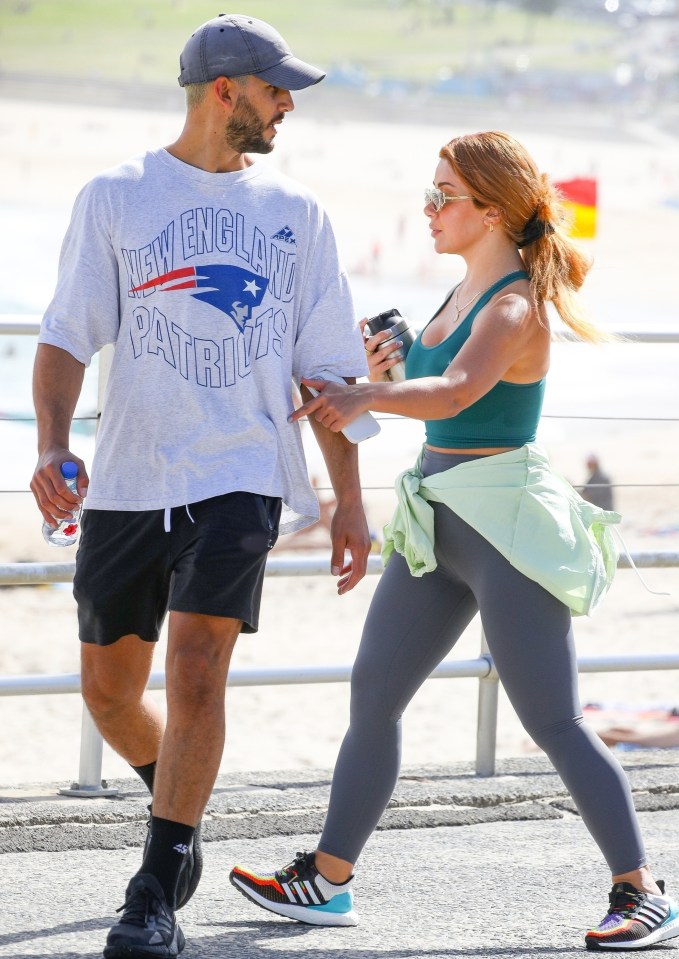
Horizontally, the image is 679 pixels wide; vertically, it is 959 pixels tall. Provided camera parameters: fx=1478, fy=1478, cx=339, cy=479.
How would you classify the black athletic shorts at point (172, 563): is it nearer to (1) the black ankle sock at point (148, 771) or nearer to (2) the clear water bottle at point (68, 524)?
(2) the clear water bottle at point (68, 524)

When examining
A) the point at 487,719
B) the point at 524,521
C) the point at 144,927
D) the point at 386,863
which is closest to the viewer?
the point at 144,927

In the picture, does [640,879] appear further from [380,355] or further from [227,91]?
[227,91]

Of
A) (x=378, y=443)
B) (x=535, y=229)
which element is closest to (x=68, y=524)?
(x=535, y=229)

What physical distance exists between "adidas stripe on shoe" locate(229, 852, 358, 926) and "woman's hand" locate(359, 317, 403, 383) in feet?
3.59

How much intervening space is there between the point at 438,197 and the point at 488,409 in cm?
49

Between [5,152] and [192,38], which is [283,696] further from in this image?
[5,152]

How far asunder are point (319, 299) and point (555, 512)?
2.23 feet

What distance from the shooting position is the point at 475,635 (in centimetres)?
1380

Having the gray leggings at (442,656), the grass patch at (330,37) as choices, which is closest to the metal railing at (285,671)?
the gray leggings at (442,656)

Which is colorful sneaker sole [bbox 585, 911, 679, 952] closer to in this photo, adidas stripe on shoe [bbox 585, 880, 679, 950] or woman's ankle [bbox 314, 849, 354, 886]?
adidas stripe on shoe [bbox 585, 880, 679, 950]

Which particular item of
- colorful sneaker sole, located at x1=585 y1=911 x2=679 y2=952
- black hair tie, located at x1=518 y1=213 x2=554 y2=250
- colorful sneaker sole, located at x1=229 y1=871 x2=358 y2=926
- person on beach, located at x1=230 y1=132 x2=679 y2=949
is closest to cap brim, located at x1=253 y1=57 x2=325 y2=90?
person on beach, located at x1=230 y1=132 x2=679 y2=949

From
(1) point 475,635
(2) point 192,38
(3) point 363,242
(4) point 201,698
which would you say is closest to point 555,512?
(4) point 201,698

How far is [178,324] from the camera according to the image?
2.96 metres

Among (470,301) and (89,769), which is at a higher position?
(470,301)
